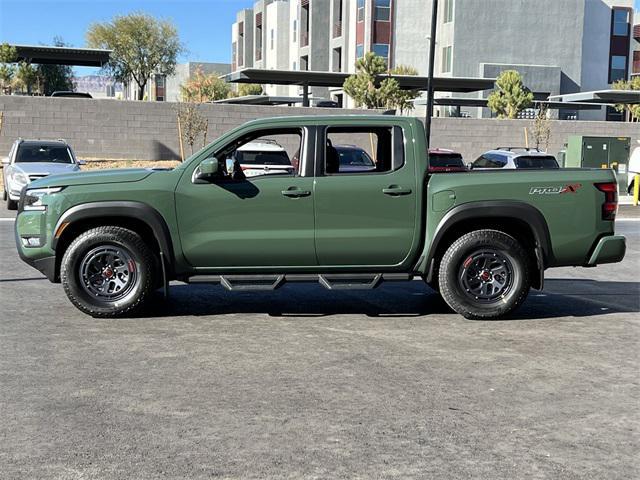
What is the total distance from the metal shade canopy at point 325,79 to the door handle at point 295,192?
32.2 meters

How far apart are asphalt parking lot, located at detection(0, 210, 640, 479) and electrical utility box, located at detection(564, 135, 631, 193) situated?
60.5 feet

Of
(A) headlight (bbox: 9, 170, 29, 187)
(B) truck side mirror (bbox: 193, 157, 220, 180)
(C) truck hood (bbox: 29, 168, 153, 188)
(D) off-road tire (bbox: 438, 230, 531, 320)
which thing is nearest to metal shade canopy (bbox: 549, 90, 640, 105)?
(A) headlight (bbox: 9, 170, 29, 187)

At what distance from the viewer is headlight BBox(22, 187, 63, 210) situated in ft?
26.3

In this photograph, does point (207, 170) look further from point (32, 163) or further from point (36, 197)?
point (32, 163)

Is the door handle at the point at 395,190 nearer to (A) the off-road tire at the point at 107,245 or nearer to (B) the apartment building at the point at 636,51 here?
(A) the off-road tire at the point at 107,245

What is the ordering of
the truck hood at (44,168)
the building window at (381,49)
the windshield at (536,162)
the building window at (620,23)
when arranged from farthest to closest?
the building window at (620,23), the building window at (381,49), the windshield at (536,162), the truck hood at (44,168)

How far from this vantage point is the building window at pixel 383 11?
58.3m

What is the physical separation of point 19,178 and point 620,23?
58.0 metres

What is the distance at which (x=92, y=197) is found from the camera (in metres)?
7.93

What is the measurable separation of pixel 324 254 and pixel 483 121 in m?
31.3

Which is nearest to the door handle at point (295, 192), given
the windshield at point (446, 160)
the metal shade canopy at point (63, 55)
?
the windshield at point (446, 160)

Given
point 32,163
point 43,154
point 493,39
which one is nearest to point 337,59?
point 493,39

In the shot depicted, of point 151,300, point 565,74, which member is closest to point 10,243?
point 151,300

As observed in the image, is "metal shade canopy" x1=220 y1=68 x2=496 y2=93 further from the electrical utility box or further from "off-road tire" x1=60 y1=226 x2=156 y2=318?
"off-road tire" x1=60 y1=226 x2=156 y2=318
